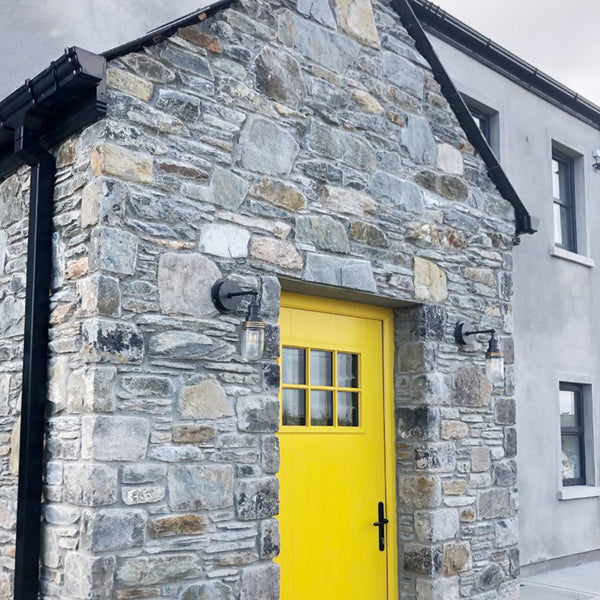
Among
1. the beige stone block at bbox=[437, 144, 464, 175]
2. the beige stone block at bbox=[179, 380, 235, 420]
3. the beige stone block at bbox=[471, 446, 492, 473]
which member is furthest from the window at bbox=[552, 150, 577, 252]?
the beige stone block at bbox=[179, 380, 235, 420]

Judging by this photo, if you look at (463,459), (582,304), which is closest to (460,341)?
(463,459)

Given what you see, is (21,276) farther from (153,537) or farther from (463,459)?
(463,459)

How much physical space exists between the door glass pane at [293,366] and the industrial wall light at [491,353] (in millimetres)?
1292

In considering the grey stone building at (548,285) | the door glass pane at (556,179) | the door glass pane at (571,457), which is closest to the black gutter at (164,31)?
the grey stone building at (548,285)

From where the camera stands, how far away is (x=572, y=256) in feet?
30.2

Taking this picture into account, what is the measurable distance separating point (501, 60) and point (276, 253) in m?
5.18

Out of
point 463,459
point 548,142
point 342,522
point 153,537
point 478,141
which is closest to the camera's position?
point 153,537

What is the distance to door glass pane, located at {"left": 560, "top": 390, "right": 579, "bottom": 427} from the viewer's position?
30.0ft

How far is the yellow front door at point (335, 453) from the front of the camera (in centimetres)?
490

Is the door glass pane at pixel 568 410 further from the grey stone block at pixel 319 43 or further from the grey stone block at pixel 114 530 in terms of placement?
the grey stone block at pixel 114 530

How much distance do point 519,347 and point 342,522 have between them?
3.88 metres

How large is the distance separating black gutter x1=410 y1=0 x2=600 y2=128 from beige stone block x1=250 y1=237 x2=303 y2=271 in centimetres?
403

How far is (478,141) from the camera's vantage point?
20.0ft

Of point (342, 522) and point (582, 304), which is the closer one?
point (342, 522)
